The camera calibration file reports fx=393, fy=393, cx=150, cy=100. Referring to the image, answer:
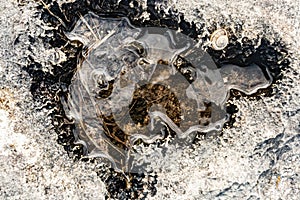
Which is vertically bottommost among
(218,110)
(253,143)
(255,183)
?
(255,183)

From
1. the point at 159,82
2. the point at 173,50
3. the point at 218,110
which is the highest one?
the point at 173,50

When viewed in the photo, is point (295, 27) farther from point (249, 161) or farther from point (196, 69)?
point (249, 161)

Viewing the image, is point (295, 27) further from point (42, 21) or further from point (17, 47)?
point (17, 47)

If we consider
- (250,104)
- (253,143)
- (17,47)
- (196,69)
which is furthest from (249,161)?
(17,47)

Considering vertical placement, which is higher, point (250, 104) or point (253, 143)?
point (250, 104)

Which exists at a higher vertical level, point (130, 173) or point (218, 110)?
point (218, 110)

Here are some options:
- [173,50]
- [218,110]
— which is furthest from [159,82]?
[218,110]
